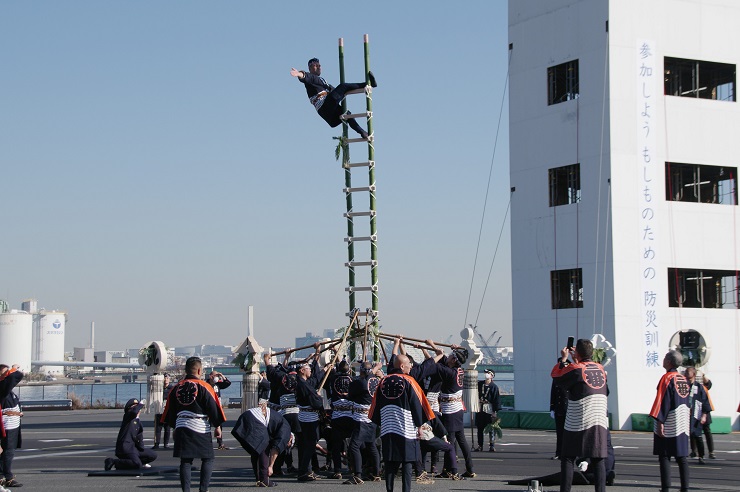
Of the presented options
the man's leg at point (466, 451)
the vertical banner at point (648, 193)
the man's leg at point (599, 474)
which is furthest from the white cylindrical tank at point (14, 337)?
the man's leg at point (599, 474)

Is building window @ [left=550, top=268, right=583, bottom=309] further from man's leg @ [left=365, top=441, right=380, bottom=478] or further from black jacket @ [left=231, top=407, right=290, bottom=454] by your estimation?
black jacket @ [left=231, top=407, right=290, bottom=454]

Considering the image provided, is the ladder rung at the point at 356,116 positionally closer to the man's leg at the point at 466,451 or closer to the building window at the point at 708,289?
the man's leg at the point at 466,451

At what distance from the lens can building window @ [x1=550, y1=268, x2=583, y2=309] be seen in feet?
113

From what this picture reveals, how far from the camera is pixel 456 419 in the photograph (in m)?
16.9

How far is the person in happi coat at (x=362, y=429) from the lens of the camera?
15750 millimetres

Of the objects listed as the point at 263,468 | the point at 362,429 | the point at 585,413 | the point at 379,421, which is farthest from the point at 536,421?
the point at 585,413

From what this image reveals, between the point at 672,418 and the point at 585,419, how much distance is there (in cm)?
173

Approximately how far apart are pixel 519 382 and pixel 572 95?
1011 cm

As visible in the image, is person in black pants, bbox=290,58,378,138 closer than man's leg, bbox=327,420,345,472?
No

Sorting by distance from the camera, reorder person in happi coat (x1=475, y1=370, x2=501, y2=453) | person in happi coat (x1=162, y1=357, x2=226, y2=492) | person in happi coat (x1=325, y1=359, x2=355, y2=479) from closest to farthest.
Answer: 1. person in happi coat (x1=162, y1=357, x2=226, y2=492)
2. person in happi coat (x1=325, y1=359, x2=355, y2=479)
3. person in happi coat (x1=475, y1=370, x2=501, y2=453)

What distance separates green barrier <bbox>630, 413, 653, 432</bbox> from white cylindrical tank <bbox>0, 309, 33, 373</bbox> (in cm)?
10624

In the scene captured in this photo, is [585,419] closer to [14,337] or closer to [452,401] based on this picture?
[452,401]

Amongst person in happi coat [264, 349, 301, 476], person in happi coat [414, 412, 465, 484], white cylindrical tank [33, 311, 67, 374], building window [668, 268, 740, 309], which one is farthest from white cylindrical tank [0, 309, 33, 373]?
person in happi coat [414, 412, 465, 484]

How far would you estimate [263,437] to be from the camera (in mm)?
16031
